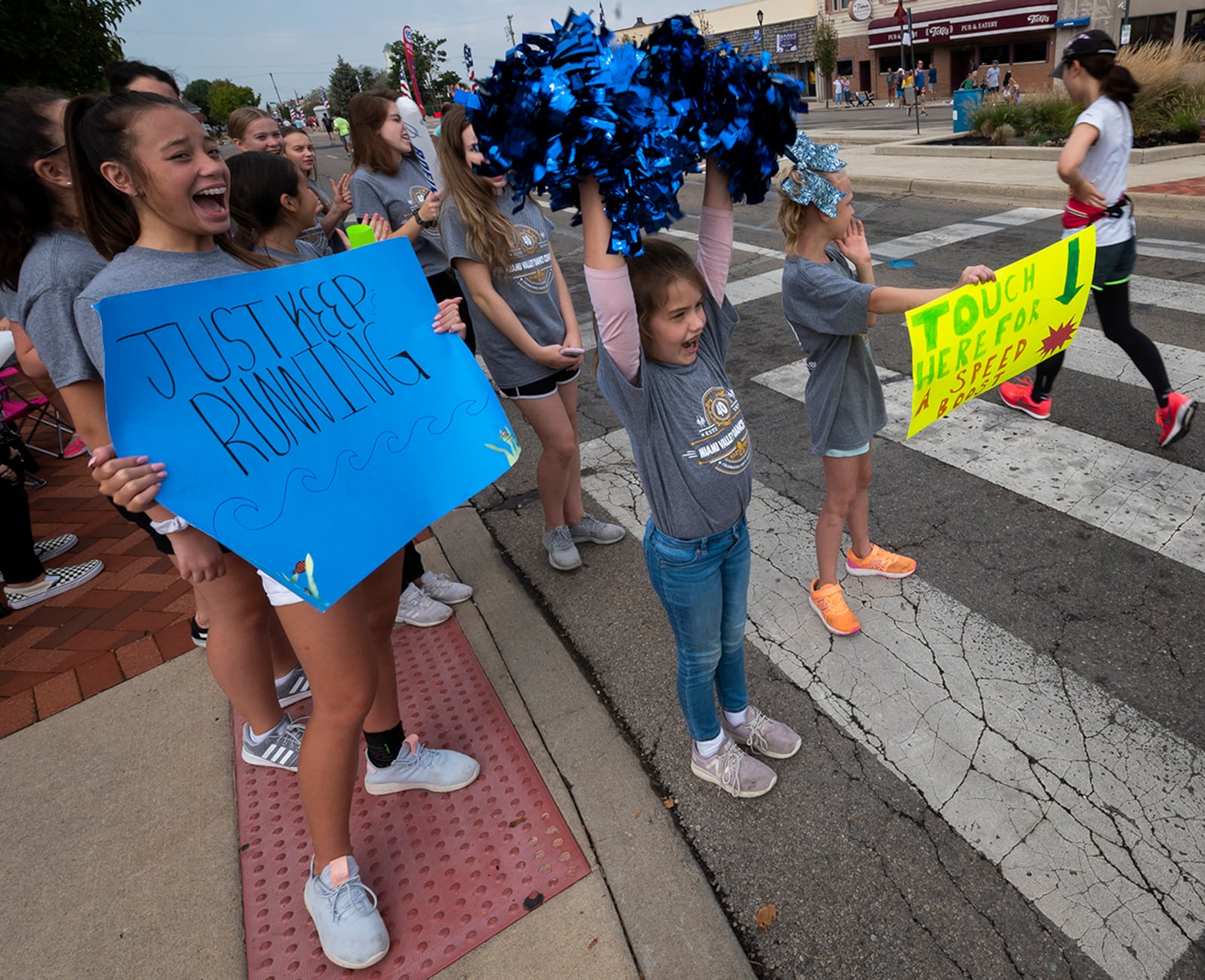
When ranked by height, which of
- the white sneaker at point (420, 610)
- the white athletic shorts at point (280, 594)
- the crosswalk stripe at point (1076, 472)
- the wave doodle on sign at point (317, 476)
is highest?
the wave doodle on sign at point (317, 476)

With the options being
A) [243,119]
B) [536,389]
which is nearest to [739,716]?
[536,389]

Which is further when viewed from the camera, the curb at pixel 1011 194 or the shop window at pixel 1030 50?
the shop window at pixel 1030 50

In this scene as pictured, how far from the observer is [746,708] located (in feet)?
8.04

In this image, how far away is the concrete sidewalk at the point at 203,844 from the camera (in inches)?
77.4

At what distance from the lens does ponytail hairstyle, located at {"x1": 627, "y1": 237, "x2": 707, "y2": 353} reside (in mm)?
1738

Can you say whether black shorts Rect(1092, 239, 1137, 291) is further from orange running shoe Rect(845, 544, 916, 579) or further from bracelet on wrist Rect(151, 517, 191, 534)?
bracelet on wrist Rect(151, 517, 191, 534)

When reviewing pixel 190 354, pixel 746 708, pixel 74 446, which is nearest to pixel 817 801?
pixel 746 708

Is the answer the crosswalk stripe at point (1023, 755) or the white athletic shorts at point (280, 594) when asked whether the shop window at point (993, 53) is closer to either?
the crosswalk stripe at point (1023, 755)

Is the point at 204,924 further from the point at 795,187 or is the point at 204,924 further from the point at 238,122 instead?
the point at 238,122

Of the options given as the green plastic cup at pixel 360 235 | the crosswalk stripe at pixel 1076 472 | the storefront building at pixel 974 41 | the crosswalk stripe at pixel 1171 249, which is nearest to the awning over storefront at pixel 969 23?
the storefront building at pixel 974 41

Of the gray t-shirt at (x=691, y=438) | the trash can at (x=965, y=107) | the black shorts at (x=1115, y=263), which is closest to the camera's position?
the gray t-shirt at (x=691, y=438)

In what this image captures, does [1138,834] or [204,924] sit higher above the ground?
[204,924]

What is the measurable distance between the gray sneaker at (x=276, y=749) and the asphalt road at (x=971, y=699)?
3.68ft

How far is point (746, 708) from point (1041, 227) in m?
8.27
